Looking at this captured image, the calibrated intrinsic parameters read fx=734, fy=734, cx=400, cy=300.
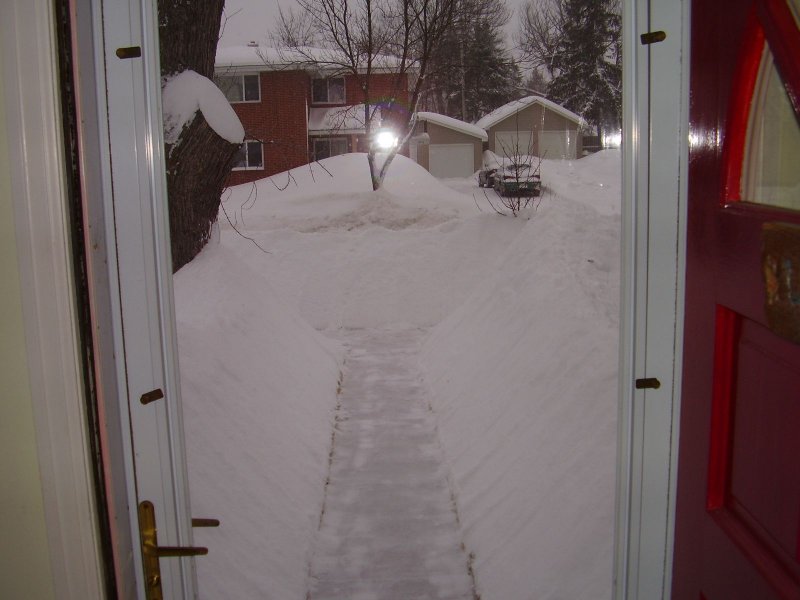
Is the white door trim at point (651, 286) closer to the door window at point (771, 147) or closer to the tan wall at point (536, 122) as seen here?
the door window at point (771, 147)

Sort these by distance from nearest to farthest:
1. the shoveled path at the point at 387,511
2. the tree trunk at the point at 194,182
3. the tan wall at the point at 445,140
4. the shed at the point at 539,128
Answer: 1. the shoveled path at the point at 387,511
2. the tree trunk at the point at 194,182
3. the tan wall at the point at 445,140
4. the shed at the point at 539,128

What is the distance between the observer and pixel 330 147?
92.4 feet

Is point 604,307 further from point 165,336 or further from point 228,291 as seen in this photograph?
point 165,336

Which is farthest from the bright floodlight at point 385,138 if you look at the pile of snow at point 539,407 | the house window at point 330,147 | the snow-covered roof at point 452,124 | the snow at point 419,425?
the pile of snow at point 539,407

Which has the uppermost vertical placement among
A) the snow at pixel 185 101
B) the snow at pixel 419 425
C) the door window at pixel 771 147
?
the snow at pixel 185 101

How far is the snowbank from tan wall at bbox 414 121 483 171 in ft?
76.9

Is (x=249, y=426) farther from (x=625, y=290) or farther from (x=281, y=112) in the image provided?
(x=281, y=112)

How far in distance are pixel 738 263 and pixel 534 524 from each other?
339 cm

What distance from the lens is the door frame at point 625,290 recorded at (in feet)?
5.05

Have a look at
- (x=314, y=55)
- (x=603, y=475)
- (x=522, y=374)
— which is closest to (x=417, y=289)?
(x=522, y=374)

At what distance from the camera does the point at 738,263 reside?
1.30m

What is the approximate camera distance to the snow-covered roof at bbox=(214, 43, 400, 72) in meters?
24.7

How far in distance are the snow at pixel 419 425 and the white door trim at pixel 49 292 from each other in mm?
2156

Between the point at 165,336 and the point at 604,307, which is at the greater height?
the point at 165,336
